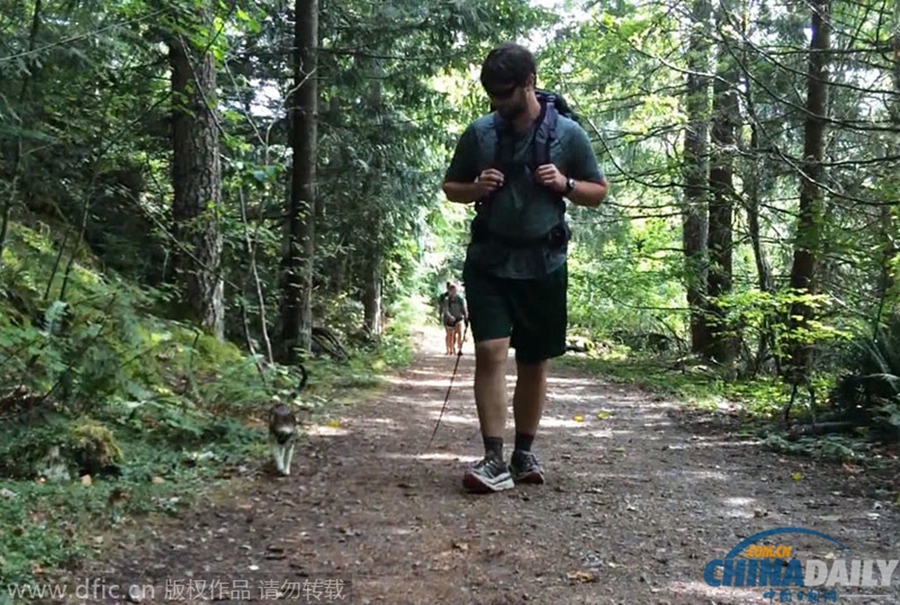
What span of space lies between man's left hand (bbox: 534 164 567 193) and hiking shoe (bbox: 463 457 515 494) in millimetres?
1424

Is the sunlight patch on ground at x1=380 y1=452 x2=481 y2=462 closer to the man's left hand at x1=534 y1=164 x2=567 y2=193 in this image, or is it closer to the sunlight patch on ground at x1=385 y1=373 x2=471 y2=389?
the man's left hand at x1=534 y1=164 x2=567 y2=193

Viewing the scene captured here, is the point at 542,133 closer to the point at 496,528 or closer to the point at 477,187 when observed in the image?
the point at 477,187

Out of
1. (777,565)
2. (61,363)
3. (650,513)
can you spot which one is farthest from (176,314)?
(777,565)

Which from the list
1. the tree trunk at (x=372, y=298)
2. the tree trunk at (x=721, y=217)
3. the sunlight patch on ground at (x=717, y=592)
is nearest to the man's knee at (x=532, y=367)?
the sunlight patch on ground at (x=717, y=592)

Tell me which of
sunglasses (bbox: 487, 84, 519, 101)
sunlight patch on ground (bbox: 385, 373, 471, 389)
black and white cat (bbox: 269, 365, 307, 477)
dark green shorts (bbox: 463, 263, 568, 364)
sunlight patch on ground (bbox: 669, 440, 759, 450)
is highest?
sunglasses (bbox: 487, 84, 519, 101)

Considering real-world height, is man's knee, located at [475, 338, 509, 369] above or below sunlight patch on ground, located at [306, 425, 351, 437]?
above

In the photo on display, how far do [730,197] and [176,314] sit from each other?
652cm

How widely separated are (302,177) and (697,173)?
4939 mm

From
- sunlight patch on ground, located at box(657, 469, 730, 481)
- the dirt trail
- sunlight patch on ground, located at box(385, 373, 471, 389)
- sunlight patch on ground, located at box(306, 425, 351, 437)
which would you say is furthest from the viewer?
sunlight patch on ground, located at box(385, 373, 471, 389)

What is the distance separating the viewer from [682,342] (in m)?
15.4

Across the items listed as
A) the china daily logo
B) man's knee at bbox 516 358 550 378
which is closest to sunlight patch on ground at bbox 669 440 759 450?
man's knee at bbox 516 358 550 378

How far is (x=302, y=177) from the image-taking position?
9148 millimetres

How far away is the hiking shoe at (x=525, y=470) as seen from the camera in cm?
398

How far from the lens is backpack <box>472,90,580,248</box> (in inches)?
150
